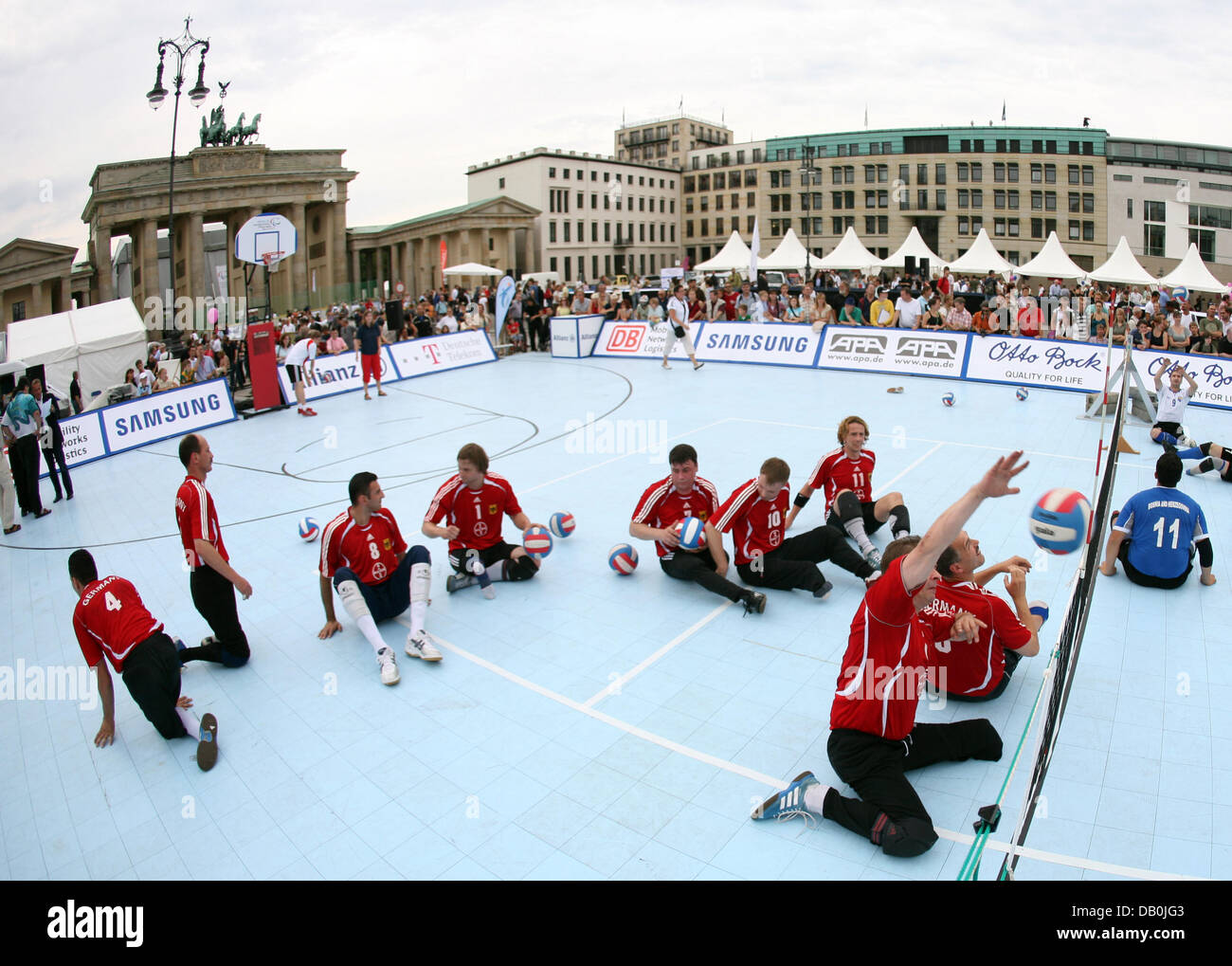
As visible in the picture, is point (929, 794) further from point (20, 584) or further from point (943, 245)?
point (943, 245)

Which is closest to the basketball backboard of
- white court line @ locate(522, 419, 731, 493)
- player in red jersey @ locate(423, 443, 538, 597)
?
white court line @ locate(522, 419, 731, 493)

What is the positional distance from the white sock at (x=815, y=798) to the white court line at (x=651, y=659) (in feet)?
6.54

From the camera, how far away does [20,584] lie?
33.3 ft

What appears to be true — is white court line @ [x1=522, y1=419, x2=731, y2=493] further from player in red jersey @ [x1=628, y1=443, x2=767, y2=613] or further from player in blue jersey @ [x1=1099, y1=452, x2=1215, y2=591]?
player in blue jersey @ [x1=1099, y1=452, x2=1215, y2=591]

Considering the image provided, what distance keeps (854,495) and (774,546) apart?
1312mm

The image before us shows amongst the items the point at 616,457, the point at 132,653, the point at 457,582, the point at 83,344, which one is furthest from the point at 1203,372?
the point at 83,344

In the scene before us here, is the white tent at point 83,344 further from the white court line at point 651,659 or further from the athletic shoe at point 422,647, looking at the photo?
the white court line at point 651,659

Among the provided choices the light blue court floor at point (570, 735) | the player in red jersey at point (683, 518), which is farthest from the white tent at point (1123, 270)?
the player in red jersey at point (683, 518)

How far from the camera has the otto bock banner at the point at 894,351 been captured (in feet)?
67.4

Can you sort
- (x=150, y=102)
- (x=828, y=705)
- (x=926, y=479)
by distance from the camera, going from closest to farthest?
(x=828, y=705)
(x=926, y=479)
(x=150, y=102)

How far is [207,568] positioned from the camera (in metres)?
7.21

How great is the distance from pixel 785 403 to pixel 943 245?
3654 inches

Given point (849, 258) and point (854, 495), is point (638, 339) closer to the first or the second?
point (849, 258)

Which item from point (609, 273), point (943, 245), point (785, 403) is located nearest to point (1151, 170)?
point (943, 245)
